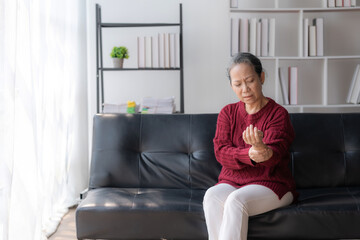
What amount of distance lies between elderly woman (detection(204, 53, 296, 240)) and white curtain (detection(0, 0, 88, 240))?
0.98 metres

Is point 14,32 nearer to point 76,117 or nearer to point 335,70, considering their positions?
point 76,117

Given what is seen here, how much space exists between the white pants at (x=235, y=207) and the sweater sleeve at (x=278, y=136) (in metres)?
0.16

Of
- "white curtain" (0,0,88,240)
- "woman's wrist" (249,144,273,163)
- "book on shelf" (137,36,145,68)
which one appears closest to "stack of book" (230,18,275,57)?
"book on shelf" (137,36,145,68)

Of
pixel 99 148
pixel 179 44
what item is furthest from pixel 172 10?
pixel 99 148

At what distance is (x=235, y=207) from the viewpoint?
2.01 meters

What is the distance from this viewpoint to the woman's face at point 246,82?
2.31m

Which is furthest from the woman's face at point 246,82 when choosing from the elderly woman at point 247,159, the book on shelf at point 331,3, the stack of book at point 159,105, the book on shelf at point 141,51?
the book on shelf at point 331,3

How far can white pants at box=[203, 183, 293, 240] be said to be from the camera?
6.50 feet

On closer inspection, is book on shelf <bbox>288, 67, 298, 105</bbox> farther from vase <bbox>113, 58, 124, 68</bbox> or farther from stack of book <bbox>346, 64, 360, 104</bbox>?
vase <bbox>113, 58, 124, 68</bbox>

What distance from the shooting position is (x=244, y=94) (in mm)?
2320

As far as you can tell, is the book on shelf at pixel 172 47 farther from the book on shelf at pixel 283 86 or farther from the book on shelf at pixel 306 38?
the book on shelf at pixel 306 38

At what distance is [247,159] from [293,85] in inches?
69.5

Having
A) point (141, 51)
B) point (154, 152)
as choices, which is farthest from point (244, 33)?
point (154, 152)

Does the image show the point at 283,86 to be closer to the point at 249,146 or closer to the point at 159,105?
the point at 159,105
